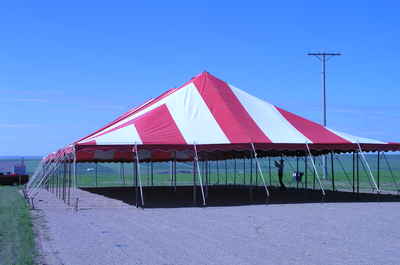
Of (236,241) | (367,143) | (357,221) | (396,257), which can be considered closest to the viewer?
(396,257)

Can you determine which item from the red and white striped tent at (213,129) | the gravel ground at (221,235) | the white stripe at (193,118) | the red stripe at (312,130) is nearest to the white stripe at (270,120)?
the red and white striped tent at (213,129)

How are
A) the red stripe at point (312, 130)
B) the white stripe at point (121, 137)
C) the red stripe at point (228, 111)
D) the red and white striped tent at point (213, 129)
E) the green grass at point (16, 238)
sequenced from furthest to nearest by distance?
the red stripe at point (312, 130) < the red stripe at point (228, 111) < the red and white striped tent at point (213, 129) < the white stripe at point (121, 137) < the green grass at point (16, 238)

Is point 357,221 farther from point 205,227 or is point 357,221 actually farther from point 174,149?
point 174,149

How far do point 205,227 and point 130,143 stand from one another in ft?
16.1

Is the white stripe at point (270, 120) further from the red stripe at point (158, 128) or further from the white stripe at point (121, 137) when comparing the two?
the white stripe at point (121, 137)

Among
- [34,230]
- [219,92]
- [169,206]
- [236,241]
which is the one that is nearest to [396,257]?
[236,241]

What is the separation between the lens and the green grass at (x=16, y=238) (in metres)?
6.78

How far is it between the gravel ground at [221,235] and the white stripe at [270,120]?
2623 millimetres

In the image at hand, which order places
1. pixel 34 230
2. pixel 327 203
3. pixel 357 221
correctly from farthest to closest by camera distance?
pixel 327 203
pixel 357 221
pixel 34 230

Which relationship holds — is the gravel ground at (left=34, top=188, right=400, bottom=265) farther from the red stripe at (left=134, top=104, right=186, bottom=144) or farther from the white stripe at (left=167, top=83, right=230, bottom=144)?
the white stripe at (left=167, top=83, right=230, bottom=144)

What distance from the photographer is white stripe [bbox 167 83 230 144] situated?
15.3 metres

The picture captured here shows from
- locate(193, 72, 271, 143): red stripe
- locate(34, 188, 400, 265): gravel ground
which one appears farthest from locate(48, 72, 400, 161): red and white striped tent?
locate(34, 188, 400, 265): gravel ground

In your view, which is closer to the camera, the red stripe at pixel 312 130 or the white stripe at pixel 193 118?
the white stripe at pixel 193 118

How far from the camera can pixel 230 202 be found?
1603 centimetres
